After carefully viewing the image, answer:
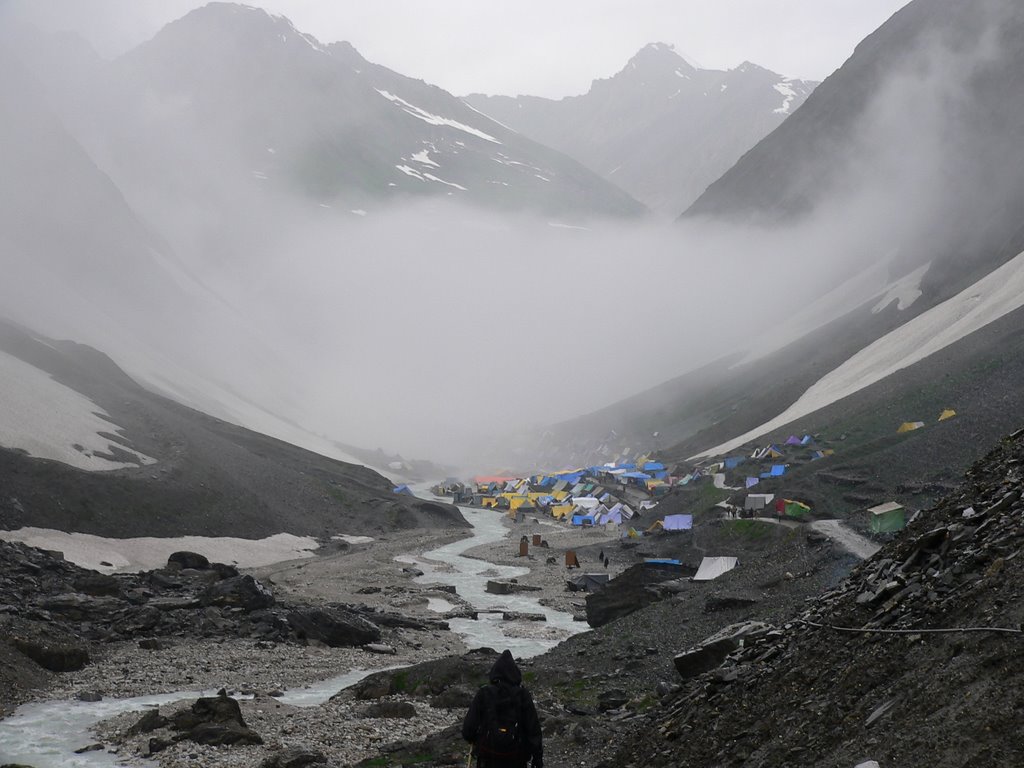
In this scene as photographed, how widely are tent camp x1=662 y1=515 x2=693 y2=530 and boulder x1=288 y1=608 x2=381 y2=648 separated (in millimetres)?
33476

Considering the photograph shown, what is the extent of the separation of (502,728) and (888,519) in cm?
3276

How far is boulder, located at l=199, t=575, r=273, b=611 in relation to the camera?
131 feet

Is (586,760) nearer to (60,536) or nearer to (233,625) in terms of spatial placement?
(233,625)

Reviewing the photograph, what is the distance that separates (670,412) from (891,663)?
131 meters

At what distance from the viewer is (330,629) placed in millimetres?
38156

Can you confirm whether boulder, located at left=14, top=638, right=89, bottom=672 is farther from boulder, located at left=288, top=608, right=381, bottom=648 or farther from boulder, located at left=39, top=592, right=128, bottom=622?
boulder, located at left=288, top=608, right=381, bottom=648

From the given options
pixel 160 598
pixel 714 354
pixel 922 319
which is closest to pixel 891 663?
pixel 160 598

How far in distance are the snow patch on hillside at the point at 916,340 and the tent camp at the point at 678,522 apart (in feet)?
89.4

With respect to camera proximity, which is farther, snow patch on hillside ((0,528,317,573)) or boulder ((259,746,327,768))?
snow patch on hillside ((0,528,317,573))

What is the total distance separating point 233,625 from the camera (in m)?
37.8

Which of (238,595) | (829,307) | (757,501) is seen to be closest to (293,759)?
(238,595)

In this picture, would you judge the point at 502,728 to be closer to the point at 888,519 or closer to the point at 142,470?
the point at 888,519

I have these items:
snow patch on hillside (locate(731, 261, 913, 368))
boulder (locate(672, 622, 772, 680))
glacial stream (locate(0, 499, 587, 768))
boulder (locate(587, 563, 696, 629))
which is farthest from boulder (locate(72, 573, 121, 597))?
snow patch on hillside (locate(731, 261, 913, 368))

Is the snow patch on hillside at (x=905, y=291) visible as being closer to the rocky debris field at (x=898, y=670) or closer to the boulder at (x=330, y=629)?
the boulder at (x=330, y=629)
